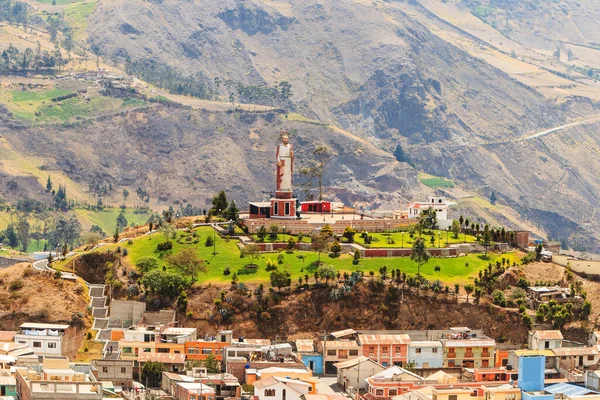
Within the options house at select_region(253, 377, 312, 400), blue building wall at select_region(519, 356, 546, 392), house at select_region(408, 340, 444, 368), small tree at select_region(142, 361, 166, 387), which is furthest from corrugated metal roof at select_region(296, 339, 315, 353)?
blue building wall at select_region(519, 356, 546, 392)

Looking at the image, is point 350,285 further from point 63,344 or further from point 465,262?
point 63,344

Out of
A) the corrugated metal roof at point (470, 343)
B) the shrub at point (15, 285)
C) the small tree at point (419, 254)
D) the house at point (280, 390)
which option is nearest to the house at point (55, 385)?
the house at point (280, 390)

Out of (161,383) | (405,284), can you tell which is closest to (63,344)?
(161,383)

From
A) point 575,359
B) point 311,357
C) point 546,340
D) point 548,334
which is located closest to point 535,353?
point 575,359

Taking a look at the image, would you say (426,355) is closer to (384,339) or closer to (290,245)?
(384,339)

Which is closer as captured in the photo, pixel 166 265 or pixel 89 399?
pixel 89 399

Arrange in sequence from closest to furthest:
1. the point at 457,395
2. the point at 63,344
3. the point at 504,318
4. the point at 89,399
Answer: the point at 89,399 → the point at 457,395 → the point at 63,344 → the point at 504,318

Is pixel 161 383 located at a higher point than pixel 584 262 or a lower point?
lower

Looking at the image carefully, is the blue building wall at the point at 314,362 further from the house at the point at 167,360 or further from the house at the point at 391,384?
the house at the point at 391,384
